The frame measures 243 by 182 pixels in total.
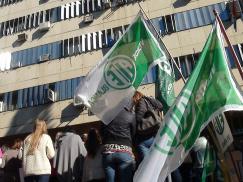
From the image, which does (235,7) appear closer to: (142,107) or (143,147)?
(142,107)

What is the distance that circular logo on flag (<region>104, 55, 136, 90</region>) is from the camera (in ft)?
21.0

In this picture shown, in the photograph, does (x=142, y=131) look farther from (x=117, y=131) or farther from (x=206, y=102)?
(x=206, y=102)

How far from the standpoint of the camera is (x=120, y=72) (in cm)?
649

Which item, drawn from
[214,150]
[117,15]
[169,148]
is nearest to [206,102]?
[169,148]

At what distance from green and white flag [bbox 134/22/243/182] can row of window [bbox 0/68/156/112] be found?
15.8 meters

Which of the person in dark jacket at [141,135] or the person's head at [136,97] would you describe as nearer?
the person in dark jacket at [141,135]

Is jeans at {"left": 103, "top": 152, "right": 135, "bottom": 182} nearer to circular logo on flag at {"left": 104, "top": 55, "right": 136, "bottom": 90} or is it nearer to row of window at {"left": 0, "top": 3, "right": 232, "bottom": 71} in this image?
circular logo on flag at {"left": 104, "top": 55, "right": 136, "bottom": 90}

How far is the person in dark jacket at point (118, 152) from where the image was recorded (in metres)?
5.75

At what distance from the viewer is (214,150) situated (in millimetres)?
6586

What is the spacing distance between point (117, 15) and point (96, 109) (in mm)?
16133

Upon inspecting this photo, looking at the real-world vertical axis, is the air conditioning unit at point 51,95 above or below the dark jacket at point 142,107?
above

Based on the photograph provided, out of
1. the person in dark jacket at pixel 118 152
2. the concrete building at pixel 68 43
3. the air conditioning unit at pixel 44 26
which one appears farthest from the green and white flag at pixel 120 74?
the air conditioning unit at pixel 44 26

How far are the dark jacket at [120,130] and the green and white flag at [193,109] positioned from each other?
59.7 inches

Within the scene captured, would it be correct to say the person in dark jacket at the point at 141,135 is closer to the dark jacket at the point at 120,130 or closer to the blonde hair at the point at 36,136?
the dark jacket at the point at 120,130
